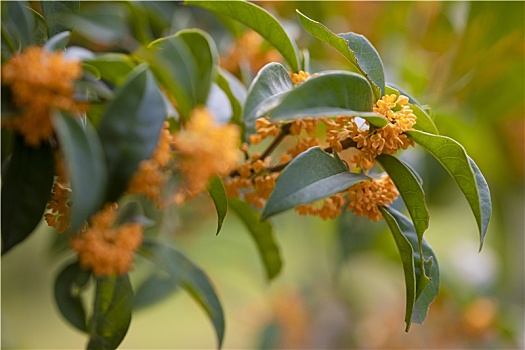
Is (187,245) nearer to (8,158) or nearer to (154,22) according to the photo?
(154,22)

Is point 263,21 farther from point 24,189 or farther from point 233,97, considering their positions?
point 24,189

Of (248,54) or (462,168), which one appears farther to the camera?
(248,54)

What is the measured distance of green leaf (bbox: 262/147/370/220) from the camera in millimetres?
391

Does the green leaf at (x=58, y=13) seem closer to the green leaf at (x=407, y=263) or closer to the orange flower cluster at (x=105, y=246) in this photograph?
the orange flower cluster at (x=105, y=246)

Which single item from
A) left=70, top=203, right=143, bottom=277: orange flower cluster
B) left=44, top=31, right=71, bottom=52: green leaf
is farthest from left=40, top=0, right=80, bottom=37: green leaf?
left=70, top=203, right=143, bottom=277: orange flower cluster

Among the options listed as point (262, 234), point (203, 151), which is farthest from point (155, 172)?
point (262, 234)

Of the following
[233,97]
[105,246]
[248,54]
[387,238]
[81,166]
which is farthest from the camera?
[387,238]

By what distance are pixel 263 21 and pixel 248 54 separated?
24 centimetres

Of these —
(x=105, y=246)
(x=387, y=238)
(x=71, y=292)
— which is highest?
(x=105, y=246)

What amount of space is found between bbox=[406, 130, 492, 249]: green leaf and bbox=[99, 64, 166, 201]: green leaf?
174 millimetres

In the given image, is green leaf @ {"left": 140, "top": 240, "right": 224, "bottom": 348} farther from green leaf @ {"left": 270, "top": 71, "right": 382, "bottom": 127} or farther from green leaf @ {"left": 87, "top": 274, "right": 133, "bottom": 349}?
green leaf @ {"left": 270, "top": 71, "right": 382, "bottom": 127}

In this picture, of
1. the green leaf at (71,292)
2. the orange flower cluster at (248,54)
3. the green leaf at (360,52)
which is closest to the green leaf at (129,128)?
the green leaf at (360,52)

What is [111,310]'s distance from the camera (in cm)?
52

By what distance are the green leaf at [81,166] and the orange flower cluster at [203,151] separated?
0.07 meters
